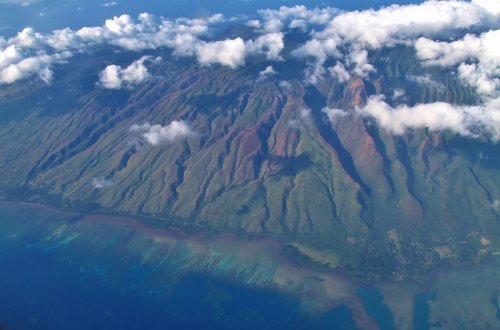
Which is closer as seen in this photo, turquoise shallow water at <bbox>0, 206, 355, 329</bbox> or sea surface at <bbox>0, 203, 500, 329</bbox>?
turquoise shallow water at <bbox>0, 206, 355, 329</bbox>

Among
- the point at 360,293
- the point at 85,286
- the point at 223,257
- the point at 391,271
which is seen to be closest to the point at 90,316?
the point at 85,286

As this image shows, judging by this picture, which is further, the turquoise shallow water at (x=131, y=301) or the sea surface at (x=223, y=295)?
the sea surface at (x=223, y=295)

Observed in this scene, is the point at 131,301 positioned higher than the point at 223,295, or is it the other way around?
the point at 223,295

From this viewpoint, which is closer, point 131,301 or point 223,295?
point 131,301

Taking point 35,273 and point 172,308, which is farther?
point 35,273

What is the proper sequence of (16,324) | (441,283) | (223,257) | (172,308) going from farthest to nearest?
(223,257)
(441,283)
(172,308)
(16,324)

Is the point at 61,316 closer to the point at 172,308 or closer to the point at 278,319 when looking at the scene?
the point at 172,308

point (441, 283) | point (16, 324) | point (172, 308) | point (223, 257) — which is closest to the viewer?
point (16, 324)
